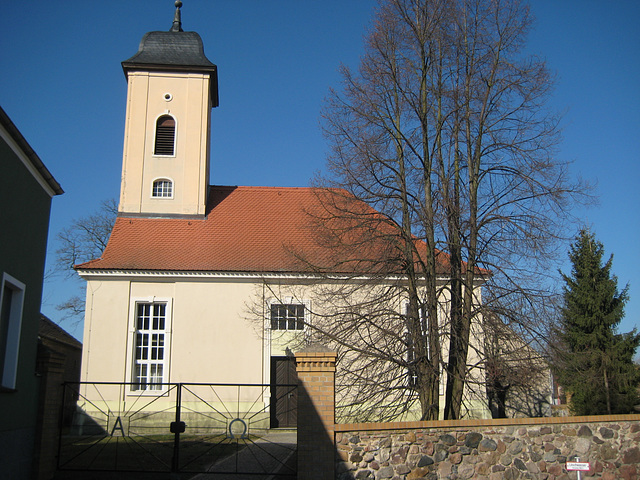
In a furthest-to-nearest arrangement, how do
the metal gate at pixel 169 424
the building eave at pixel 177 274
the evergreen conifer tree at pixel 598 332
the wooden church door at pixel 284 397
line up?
the evergreen conifer tree at pixel 598 332 < the building eave at pixel 177 274 < the wooden church door at pixel 284 397 < the metal gate at pixel 169 424

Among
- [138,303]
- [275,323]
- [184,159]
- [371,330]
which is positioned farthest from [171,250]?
[371,330]

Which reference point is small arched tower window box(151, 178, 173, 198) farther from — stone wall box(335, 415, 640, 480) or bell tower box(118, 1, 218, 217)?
stone wall box(335, 415, 640, 480)

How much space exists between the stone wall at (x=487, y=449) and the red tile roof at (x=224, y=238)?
27.4 ft

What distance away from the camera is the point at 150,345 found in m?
19.0

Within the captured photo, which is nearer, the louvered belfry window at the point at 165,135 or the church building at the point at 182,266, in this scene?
the church building at the point at 182,266

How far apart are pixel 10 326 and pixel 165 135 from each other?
13.8 metres

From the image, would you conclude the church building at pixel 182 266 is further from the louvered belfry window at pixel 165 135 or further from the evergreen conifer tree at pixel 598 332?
the evergreen conifer tree at pixel 598 332

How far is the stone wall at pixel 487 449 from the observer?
9195mm

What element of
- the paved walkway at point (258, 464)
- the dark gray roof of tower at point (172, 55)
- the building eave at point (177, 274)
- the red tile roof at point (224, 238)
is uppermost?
the dark gray roof of tower at point (172, 55)

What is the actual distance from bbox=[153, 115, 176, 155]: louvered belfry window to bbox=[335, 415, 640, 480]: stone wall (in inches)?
620

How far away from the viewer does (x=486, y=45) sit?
1441 centimetres

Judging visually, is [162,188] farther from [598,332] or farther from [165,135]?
[598,332]

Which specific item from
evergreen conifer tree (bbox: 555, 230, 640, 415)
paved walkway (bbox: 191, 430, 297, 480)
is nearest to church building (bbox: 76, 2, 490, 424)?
paved walkway (bbox: 191, 430, 297, 480)

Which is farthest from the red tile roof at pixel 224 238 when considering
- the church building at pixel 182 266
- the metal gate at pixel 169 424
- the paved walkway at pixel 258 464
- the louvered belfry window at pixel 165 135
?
the paved walkway at pixel 258 464
